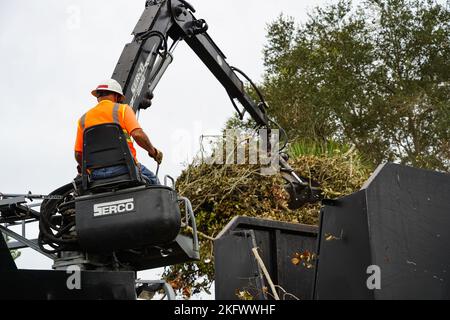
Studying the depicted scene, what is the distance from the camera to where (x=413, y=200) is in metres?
3.66

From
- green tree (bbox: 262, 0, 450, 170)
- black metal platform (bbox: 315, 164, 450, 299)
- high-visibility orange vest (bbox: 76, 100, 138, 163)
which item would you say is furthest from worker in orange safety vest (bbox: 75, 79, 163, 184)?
green tree (bbox: 262, 0, 450, 170)

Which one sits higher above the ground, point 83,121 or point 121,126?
point 83,121

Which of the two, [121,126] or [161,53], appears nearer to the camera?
[121,126]

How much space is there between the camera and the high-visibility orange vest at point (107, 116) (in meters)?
5.70

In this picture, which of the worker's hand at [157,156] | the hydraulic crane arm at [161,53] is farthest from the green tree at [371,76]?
the worker's hand at [157,156]

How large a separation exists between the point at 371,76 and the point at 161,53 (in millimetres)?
12741

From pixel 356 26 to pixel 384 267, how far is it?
1788cm

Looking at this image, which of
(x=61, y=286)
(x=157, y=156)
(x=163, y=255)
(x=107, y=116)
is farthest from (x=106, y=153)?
(x=61, y=286)

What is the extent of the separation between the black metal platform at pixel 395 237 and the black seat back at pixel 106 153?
6.35 ft

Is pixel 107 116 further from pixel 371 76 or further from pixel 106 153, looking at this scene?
pixel 371 76

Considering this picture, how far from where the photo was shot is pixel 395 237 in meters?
3.52

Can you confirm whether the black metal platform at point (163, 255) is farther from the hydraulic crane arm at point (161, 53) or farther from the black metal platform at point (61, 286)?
the hydraulic crane arm at point (161, 53)

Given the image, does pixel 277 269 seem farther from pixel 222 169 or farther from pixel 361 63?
pixel 361 63

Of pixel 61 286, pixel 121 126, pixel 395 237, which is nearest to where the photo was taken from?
pixel 395 237
